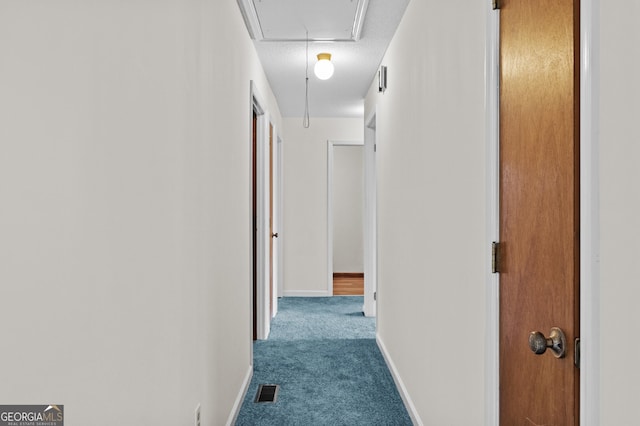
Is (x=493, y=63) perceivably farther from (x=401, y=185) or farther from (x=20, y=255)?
(x=20, y=255)

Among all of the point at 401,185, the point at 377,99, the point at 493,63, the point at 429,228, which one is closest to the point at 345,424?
the point at 429,228

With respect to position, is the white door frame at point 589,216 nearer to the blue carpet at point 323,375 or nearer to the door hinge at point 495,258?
the door hinge at point 495,258

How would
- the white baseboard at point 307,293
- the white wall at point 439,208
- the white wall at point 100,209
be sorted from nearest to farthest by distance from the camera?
1. the white wall at point 439,208
2. the white wall at point 100,209
3. the white baseboard at point 307,293

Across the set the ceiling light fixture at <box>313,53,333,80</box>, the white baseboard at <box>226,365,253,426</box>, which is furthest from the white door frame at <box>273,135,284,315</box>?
the white baseboard at <box>226,365,253,426</box>

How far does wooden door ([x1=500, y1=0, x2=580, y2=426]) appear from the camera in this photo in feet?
3.54

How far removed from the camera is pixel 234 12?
8.95ft

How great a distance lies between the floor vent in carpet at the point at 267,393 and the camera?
2.92m

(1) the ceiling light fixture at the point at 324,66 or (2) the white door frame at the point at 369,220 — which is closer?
(1) the ceiling light fixture at the point at 324,66

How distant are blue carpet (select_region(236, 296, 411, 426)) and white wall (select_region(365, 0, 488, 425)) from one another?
225 millimetres

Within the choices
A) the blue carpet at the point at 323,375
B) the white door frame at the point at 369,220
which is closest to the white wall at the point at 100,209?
the blue carpet at the point at 323,375

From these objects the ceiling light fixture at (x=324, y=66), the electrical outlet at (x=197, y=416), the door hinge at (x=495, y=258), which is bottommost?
the electrical outlet at (x=197, y=416)

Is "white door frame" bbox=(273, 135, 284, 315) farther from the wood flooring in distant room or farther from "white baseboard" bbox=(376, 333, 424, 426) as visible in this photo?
"white baseboard" bbox=(376, 333, 424, 426)

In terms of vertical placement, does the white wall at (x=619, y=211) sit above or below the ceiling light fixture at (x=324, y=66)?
below

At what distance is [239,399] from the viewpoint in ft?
9.05
